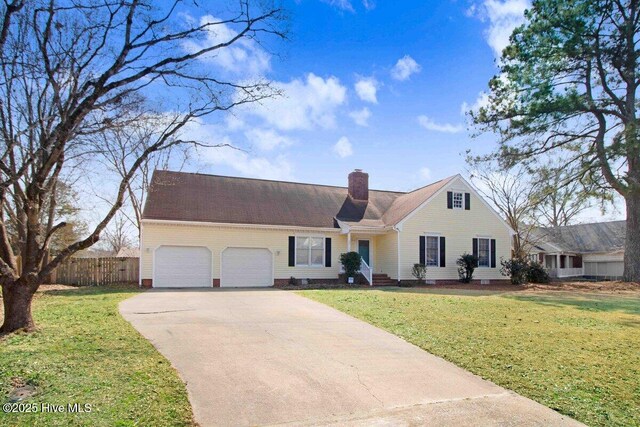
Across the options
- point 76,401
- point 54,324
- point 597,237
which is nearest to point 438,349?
point 76,401

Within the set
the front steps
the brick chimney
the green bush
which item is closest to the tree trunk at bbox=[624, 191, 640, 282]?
the green bush

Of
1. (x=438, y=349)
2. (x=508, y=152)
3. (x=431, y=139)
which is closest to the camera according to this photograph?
(x=438, y=349)

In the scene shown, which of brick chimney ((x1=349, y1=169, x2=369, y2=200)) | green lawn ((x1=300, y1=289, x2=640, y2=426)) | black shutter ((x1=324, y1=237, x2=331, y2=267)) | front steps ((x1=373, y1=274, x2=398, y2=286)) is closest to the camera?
green lawn ((x1=300, y1=289, x2=640, y2=426))

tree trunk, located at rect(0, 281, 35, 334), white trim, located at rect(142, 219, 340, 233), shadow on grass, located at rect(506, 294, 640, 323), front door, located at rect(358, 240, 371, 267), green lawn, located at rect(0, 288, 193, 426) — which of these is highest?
white trim, located at rect(142, 219, 340, 233)

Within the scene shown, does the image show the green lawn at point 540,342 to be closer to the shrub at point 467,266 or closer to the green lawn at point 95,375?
the green lawn at point 95,375

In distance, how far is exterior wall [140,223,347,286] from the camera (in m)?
18.0

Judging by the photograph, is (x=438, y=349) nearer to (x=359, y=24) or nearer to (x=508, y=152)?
(x=359, y=24)

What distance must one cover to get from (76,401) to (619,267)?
41.7 m

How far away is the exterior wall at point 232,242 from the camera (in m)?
18.0

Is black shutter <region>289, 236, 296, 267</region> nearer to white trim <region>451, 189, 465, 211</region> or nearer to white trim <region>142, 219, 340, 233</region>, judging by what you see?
white trim <region>142, 219, 340, 233</region>

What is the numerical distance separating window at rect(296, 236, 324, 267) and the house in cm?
5

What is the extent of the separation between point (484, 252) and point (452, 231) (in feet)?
8.17

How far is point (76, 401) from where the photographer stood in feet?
14.7

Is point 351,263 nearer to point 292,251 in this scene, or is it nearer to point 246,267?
point 292,251
